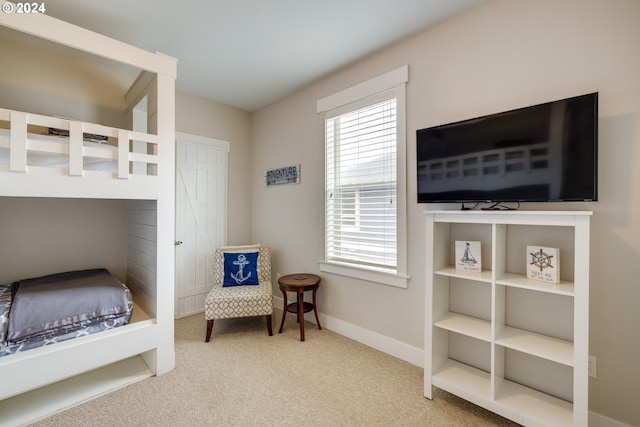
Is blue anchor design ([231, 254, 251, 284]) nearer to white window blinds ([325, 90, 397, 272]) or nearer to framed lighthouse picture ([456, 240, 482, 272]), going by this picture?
white window blinds ([325, 90, 397, 272])

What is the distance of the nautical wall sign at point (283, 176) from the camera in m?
3.31

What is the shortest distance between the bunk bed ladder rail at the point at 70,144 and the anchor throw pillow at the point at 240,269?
4.29 ft

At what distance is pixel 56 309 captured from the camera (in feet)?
5.93

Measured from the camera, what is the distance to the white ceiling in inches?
76.5

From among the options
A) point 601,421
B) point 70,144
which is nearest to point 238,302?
point 70,144

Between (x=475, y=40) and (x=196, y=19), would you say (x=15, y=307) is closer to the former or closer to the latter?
(x=196, y=19)

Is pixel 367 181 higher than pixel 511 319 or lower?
higher

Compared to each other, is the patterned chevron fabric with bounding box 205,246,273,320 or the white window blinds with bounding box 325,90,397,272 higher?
the white window blinds with bounding box 325,90,397,272

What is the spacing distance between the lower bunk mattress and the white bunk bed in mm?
73

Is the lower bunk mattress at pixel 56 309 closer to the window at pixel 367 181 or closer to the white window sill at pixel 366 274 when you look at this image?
the white window sill at pixel 366 274

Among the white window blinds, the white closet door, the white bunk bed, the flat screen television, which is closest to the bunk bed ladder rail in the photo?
the white bunk bed

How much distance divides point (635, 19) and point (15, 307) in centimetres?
381

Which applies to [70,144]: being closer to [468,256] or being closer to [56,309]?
[56,309]

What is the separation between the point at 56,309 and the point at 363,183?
→ 2.46 m
